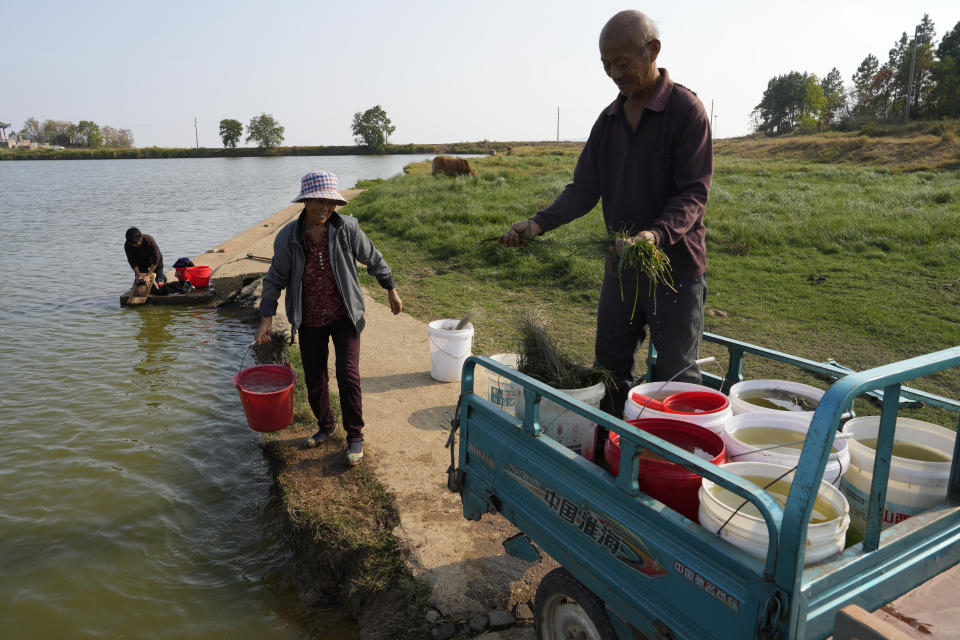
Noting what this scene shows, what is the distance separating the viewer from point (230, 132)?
118 m

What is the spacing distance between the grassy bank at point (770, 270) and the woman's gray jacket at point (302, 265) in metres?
1.16

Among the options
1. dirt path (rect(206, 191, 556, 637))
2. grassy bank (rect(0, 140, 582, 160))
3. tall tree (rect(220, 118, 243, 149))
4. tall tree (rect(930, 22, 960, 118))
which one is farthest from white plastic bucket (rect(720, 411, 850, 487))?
tall tree (rect(220, 118, 243, 149))

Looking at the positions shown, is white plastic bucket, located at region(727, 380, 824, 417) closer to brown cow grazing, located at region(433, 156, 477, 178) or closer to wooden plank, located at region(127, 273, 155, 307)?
wooden plank, located at region(127, 273, 155, 307)

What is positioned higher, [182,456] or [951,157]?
[951,157]

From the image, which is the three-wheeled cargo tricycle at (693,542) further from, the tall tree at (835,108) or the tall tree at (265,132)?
the tall tree at (265,132)

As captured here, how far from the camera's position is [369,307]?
29.5ft

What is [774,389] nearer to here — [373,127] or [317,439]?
[317,439]

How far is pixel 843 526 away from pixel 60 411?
7062 millimetres

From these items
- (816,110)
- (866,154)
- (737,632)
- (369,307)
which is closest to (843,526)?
(737,632)

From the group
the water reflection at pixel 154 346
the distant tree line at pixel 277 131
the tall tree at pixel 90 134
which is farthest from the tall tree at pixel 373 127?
the water reflection at pixel 154 346

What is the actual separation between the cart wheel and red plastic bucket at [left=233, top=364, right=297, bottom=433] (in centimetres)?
256

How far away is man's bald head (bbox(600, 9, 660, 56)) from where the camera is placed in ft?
9.27

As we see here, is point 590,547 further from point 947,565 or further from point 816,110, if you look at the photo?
point 816,110

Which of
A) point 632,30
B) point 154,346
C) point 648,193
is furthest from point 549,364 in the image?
point 154,346
